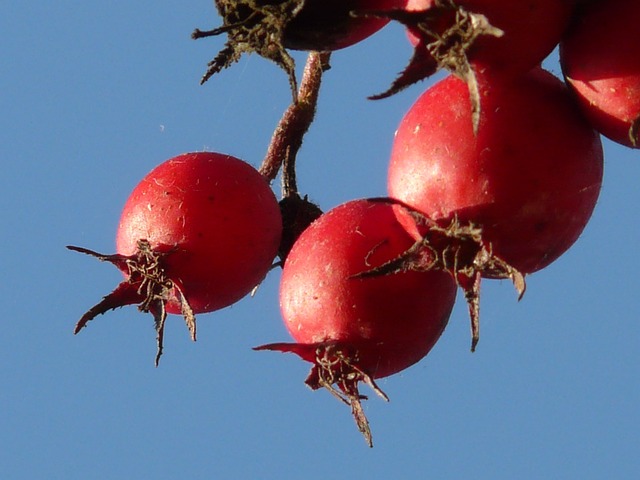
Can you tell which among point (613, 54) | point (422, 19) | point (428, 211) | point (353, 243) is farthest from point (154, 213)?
point (613, 54)

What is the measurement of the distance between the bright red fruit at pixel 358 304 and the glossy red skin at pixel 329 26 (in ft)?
1.35

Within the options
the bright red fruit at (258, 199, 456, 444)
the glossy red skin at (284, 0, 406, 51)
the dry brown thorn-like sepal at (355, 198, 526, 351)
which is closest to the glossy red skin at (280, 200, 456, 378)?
the bright red fruit at (258, 199, 456, 444)

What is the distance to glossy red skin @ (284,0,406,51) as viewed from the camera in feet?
8.06

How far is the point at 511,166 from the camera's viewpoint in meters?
2.15

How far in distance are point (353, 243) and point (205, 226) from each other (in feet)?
1.54

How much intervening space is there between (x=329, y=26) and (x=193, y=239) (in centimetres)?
69

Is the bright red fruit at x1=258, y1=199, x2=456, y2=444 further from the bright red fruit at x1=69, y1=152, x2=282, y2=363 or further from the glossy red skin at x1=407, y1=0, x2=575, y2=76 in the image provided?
the glossy red skin at x1=407, y1=0, x2=575, y2=76

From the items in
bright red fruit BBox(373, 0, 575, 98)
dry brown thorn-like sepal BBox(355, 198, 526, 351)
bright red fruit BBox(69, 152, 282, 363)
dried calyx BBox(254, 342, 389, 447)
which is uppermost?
bright red fruit BBox(373, 0, 575, 98)

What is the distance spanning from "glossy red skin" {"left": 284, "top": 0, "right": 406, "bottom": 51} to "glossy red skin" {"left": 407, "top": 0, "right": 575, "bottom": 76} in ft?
1.28

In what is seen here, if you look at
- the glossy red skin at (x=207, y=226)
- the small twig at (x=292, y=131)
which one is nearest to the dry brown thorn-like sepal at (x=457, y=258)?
the glossy red skin at (x=207, y=226)

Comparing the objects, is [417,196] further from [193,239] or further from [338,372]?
[193,239]

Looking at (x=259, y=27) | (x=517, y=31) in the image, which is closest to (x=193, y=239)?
(x=259, y=27)

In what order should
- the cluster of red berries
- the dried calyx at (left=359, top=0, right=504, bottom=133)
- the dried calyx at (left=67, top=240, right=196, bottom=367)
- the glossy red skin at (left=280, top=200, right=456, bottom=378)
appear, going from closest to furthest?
the dried calyx at (left=359, top=0, right=504, bottom=133) → the cluster of red berries → the glossy red skin at (left=280, top=200, right=456, bottom=378) → the dried calyx at (left=67, top=240, right=196, bottom=367)

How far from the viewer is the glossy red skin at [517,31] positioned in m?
2.00
